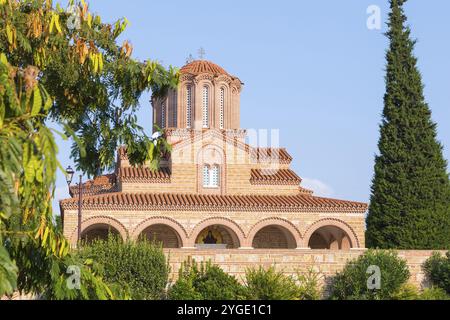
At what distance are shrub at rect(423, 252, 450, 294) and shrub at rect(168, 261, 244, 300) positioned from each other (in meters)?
6.46

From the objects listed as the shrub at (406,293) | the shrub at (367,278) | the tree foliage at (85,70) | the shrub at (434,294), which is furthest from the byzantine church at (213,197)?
the tree foliage at (85,70)

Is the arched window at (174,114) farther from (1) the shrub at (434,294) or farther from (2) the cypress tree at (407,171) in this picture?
(1) the shrub at (434,294)

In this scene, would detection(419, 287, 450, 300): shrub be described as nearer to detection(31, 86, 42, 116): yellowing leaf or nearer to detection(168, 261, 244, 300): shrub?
detection(168, 261, 244, 300): shrub

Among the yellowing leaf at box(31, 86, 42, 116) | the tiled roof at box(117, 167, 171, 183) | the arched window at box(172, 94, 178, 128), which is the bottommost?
the yellowing leaf at box(31, 86, 42, 116)

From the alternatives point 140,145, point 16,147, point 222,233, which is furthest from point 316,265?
point 16,147

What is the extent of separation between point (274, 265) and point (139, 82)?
11.9 metres

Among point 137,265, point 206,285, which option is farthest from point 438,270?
point 137,265

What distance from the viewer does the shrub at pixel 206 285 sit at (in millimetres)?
21562

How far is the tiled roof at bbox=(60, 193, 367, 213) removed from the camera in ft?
103

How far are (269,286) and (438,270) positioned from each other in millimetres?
5989

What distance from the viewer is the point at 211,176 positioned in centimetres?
3481

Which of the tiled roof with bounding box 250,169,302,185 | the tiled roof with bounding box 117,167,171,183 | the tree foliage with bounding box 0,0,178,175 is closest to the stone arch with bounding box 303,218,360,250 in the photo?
the tiled roof with bounding box 250,169,302,185

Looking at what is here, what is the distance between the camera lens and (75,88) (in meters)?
13.3

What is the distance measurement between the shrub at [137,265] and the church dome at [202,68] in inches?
608
